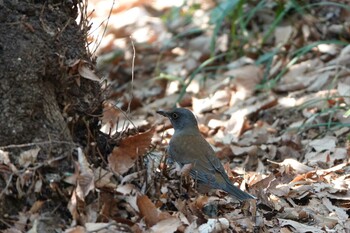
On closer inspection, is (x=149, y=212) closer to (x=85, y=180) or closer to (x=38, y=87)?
(x=85, y=180)

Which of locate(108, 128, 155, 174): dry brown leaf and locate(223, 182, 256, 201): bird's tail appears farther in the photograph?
locate(223, 182, 256, 201): bird's tail

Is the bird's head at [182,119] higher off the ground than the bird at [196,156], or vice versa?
the bird's head at [182,119]

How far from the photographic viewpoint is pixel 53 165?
416 cm

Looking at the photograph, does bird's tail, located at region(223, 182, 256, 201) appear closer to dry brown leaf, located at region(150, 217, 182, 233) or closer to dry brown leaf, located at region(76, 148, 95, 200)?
dry brown leaf, located at region(150, 217, 182, 233)

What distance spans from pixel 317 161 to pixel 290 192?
122cm

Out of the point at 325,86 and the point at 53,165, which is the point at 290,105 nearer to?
the point at 325,86

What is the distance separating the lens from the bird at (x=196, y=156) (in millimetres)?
5176

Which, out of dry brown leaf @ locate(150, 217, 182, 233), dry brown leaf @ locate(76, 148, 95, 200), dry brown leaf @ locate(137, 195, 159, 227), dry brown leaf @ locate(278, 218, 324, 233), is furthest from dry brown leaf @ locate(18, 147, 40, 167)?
dry brown leaf @ locate(278, 218, 324, 233)

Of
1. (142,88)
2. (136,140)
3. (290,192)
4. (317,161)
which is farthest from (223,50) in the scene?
(136,140)

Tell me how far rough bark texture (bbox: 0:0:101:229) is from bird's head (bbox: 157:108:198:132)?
1962 mm

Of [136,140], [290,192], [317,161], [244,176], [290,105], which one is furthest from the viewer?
[290,105]

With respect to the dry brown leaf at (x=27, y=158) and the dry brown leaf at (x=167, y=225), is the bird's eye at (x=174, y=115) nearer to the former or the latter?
the dry brown leaf at (x=167, y=225)

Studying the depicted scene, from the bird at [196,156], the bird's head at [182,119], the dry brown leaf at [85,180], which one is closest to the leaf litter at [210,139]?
the dry brown leaf at [85,180]

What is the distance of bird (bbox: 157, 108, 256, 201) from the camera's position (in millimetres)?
5176
